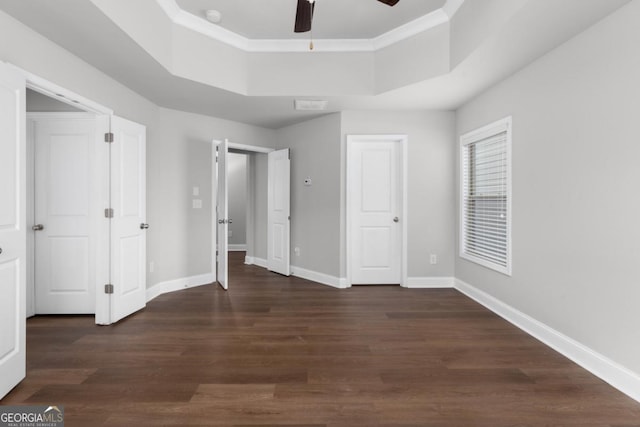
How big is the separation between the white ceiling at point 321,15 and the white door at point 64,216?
1810 mm

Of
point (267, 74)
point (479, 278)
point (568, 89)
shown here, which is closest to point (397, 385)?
point (479, 278)

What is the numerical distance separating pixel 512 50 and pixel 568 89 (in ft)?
1.88

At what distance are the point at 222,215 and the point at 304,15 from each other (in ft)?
9.96

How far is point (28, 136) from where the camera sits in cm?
342

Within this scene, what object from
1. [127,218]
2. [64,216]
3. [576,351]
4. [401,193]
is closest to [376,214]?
[401,193]

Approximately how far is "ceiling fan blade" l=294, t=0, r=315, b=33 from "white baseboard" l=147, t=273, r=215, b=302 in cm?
364

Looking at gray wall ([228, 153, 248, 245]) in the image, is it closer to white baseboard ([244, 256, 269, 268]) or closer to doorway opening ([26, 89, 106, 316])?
white baseboard ([244, 256, 269, 268])

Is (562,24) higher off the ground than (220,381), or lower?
higher

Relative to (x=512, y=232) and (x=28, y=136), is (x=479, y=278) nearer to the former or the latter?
(x=512, y=232)

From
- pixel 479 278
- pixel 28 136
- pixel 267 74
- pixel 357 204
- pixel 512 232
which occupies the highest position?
pixel 267 74

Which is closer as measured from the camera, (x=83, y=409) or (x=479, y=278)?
(x=83, y=409)

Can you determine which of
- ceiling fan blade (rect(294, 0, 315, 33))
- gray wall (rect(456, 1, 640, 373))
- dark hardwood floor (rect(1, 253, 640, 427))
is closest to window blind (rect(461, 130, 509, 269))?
gray wall (rect(456, 1, 640, 373))

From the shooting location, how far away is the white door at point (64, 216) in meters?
3.45

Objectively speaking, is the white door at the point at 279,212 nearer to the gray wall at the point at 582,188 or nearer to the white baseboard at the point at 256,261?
the white baseboard at the point at 256,261
